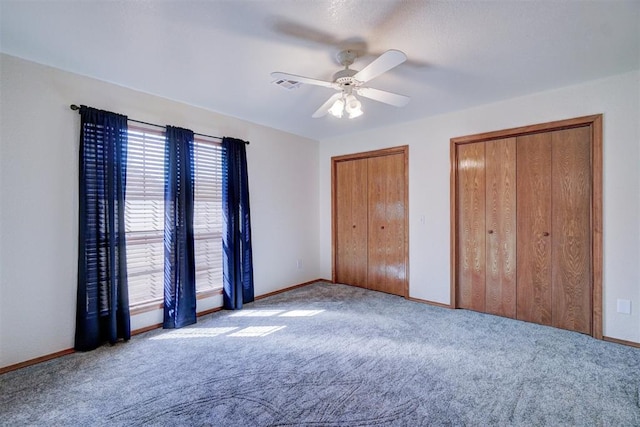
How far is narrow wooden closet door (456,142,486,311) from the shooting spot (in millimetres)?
3377

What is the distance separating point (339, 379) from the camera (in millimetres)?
2066

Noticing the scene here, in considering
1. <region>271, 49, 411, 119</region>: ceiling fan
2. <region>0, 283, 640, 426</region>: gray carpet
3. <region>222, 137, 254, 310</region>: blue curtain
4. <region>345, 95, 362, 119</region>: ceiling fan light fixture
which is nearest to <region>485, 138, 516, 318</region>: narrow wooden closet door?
<region>0, 283, 640, 426</region>: gray carpet

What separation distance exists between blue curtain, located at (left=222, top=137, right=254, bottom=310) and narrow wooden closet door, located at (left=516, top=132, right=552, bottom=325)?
313 cm

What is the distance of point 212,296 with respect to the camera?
11.4ft

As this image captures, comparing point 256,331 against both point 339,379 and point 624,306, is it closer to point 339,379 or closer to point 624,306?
point 339,379

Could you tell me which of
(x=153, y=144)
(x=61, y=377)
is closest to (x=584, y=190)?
(x=153, y=144)

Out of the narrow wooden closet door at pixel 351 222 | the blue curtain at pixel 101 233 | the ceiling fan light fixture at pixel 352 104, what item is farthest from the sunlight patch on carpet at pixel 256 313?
the ceiling fan light fixture at pixel 352 104

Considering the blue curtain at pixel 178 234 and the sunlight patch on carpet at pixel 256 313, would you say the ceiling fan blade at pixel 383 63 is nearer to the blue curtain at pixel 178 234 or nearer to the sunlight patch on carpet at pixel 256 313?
the blue curtain at pixel 178 234

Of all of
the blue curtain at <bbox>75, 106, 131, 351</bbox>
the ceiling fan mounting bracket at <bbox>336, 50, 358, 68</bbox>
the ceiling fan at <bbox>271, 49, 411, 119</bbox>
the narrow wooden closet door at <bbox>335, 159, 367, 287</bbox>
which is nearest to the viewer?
the ceiling fan at <bbox>271, 49, 411, 119</bbox>

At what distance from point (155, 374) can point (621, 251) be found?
13.2 feet

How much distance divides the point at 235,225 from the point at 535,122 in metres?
3.48

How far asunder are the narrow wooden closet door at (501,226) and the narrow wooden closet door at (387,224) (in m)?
1.04

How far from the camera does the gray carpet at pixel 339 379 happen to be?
1710 mm

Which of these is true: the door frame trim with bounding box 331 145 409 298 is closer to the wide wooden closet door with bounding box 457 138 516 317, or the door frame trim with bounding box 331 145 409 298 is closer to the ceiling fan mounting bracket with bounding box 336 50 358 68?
the wide wooden closet door with bounding box 457 138 516 317
